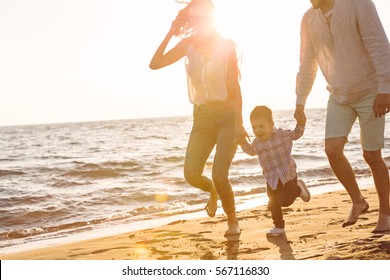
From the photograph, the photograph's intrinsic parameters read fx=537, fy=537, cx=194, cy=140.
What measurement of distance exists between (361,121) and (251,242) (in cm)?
163

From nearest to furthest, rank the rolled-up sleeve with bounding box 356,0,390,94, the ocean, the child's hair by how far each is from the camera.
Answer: the rolled-up sleeve with bounding box 356,0,390,94
the child's hair
the ocean

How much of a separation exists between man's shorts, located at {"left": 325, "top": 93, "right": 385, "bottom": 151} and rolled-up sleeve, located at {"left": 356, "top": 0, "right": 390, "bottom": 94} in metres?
0.22

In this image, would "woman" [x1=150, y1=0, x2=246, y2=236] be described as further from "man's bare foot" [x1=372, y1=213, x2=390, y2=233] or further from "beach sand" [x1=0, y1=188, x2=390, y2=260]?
"man's bare foot" [x1=372, y1=213, x2=390, y2=233]

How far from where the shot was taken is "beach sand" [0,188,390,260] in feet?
15.0

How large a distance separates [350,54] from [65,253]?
3781mm

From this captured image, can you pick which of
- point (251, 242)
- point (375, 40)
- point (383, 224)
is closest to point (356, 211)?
point (383, 224)

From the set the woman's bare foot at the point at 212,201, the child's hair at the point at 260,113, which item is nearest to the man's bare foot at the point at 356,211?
the child's hair at the point at 260,113

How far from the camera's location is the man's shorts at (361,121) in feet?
15.6

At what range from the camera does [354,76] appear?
4.73m

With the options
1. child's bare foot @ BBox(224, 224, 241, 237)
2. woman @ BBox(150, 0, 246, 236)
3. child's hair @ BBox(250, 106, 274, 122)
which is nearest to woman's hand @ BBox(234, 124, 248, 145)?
woman @ BBox(150, 0, 246, 236)
